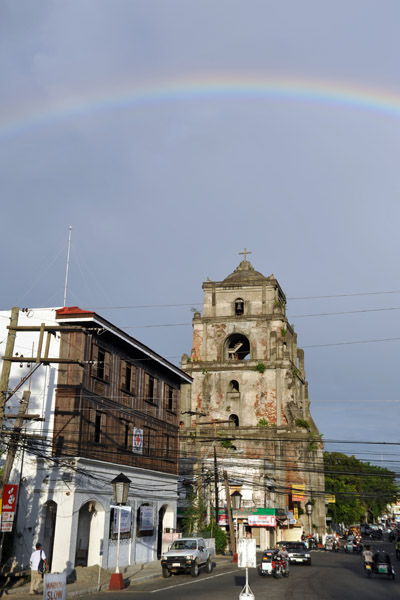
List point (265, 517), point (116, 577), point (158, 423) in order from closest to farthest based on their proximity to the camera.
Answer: point (116, 577)
point (158, 423)
point (265, 517)

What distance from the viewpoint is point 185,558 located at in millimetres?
31172

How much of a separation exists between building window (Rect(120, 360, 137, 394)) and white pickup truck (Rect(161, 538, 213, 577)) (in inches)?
383

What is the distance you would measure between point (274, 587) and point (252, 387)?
44065mm

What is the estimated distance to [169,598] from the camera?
21.9 m

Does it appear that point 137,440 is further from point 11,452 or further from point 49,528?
point 11,452

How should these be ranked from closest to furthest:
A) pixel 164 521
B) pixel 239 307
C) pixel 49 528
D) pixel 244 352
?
pixel 49 528
pixel 164 521
pixel 239 307
pixel 244 352

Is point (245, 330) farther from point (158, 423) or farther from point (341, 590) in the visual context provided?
point (341, 590)

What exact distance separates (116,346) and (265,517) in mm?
28073

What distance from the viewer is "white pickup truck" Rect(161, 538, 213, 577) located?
3105 centimetres

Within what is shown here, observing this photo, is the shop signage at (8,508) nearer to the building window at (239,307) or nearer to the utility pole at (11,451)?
the utility pole at (11,451)

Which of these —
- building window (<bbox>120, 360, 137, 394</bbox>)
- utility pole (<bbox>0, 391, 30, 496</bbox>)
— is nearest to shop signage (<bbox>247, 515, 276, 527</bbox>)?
building window (<bbox>120, 360, 137, 394</bbox>)

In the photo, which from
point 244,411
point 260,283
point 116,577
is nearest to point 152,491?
point 116,577

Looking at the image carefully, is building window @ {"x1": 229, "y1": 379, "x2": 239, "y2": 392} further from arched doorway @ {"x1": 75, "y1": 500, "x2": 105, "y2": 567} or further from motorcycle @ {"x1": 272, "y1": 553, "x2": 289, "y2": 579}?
motorcycle @ {"x1": 272, "y1": 553, "x2": 289, "y2": 579}

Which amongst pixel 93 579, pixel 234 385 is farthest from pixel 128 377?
pixel 234 385
